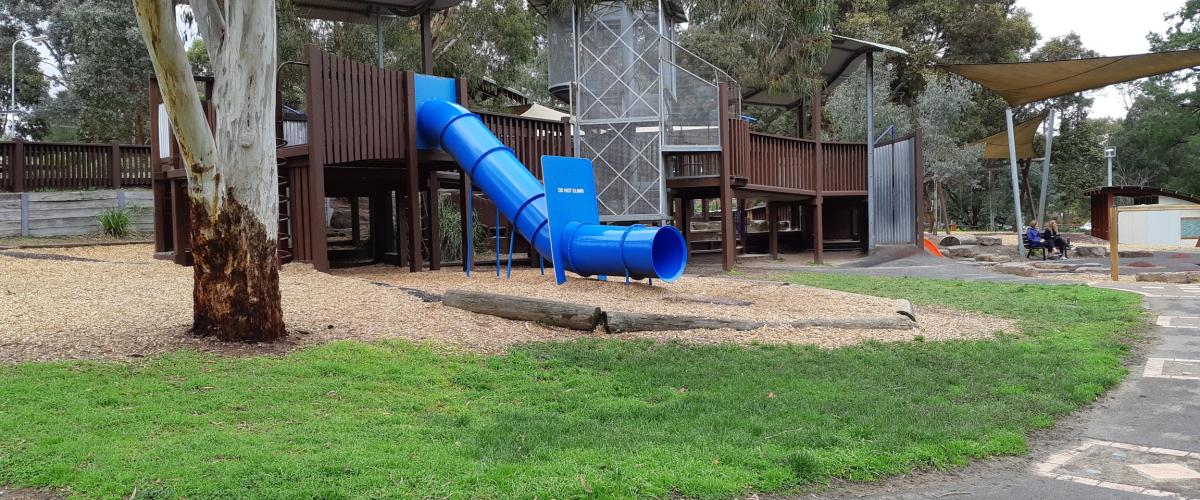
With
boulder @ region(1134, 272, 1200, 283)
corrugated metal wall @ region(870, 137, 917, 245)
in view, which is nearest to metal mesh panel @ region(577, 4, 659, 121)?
corrugated metal wall @ region(870, 137, 917, 245)

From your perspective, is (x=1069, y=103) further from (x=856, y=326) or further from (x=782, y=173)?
(x=856, y=326)

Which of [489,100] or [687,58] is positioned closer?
[687,58]

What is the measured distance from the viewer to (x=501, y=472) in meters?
4.23

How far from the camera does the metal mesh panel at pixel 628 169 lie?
18.3 meters

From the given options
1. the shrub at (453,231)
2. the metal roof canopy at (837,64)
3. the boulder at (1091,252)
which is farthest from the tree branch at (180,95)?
the boulder at (1091,252)

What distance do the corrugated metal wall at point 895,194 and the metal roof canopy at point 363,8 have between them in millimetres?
12155

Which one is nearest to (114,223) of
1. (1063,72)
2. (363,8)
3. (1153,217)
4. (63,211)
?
(63,211)

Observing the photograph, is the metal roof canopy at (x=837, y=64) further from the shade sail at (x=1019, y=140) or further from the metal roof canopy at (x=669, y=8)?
the shade sail at (x=1019, y=140)

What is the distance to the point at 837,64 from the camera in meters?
23.9

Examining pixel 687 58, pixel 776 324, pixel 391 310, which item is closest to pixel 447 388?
pixel 391 310

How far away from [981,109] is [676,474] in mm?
44443

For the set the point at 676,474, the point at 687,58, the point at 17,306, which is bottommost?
the point at 676,474

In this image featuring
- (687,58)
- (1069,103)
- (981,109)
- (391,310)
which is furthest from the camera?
(1069,103)

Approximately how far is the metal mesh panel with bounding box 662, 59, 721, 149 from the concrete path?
449 inches
